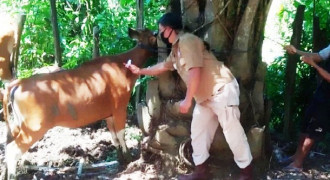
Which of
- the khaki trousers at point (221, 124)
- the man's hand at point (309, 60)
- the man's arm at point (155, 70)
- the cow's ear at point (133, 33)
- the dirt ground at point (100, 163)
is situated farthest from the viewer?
the cow's ear at point (133, 33)

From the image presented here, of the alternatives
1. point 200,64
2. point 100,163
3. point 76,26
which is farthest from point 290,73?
point 76,26

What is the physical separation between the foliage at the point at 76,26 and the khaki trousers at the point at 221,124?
2722 mm

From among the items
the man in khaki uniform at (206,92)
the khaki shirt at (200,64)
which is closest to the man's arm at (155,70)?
the man in khaki uniform at (206,92)

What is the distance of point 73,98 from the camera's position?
543 centimetres

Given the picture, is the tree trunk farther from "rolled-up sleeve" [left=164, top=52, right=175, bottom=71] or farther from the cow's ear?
the cow's ear

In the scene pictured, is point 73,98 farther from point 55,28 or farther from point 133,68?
point 55,28

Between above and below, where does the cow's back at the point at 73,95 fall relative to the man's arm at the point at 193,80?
below

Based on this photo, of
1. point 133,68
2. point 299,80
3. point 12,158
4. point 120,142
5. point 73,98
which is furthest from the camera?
point 299,80

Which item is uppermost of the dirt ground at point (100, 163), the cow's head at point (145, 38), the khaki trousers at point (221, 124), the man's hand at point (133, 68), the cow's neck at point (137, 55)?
the cow's head at point (145, 38)

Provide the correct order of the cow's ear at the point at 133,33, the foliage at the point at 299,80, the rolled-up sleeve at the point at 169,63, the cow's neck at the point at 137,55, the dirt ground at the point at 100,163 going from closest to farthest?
1. the rolled-up sleeve at the point at 169,63
2. the dirt ground at the point at 100,163
3. the cow's ear at the point at 133,33
4. the cow's neck at the point at 137,55
5. the foliage at the point at 299,80

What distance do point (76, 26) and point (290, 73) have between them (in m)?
4.00

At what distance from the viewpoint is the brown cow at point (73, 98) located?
5.13 meters

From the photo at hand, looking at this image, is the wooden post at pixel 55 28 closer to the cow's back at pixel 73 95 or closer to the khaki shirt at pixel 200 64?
the cow's back at pixel 73 95

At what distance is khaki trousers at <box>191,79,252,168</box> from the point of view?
462 cm
